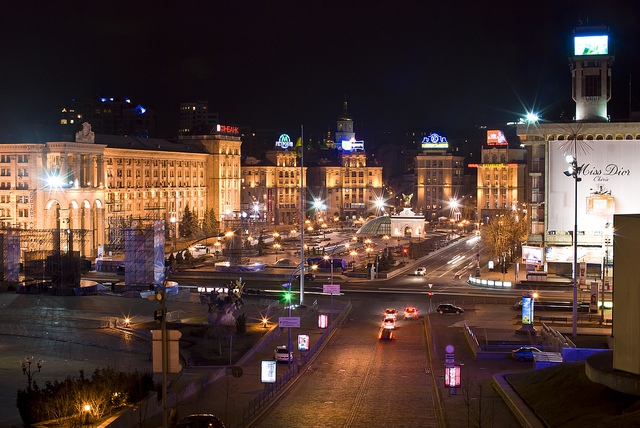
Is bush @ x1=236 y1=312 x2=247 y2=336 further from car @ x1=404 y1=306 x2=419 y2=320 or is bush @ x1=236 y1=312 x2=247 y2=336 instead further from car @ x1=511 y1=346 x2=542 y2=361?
car @ x1=511 y1=346 x2=542 y2=361

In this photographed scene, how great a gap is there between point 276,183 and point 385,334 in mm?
118033

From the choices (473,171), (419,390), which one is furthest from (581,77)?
(473,171)

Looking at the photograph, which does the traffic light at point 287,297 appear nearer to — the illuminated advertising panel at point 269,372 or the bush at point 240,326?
the bush at point 240,326

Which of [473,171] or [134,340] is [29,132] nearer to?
[134,340]

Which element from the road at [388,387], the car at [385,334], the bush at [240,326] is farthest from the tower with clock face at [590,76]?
the bush at [240,326]

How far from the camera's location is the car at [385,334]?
44.2 meters

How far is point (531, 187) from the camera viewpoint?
8044 centimetres

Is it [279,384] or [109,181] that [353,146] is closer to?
[109,181]

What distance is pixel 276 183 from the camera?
16138 centimetres

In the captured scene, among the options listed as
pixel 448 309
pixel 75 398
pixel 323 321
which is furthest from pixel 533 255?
pixel 75 398

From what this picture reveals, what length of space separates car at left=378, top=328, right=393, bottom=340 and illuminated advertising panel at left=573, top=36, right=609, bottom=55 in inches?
1679

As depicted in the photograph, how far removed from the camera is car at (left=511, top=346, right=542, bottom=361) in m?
37.9

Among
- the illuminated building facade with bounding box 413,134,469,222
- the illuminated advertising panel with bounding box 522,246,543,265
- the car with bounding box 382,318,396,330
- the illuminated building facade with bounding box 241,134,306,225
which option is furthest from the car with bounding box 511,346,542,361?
the illuminated building facade with bounding box 413,134,469,222

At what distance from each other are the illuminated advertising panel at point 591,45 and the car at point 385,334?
42.6 metres
